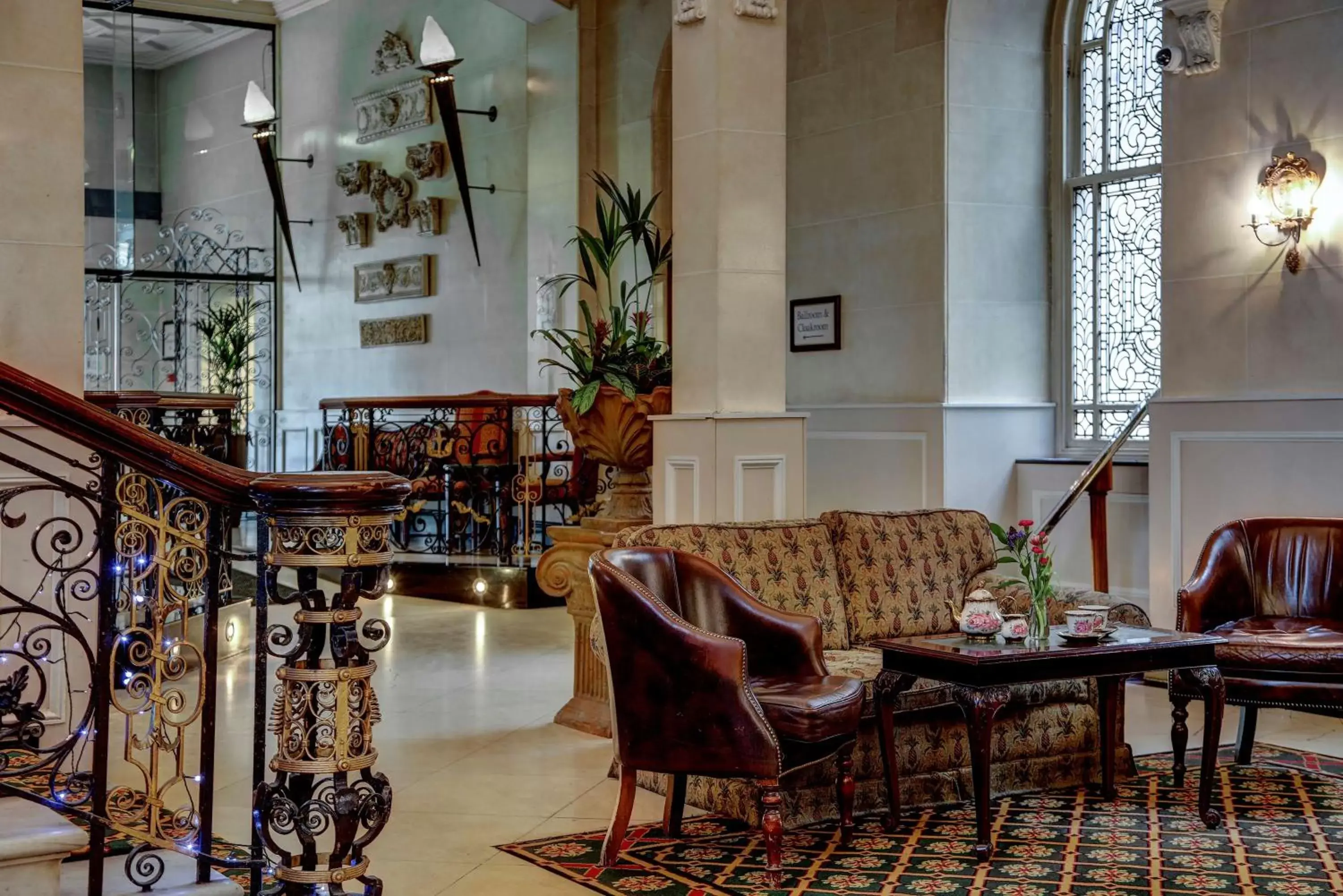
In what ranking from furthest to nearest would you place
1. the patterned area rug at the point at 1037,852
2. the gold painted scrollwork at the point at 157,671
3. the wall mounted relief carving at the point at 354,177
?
the wall mounted relief carving at the point at 354,177
the patterned area rug at the point at 1037,852
the gold painted scrollwork at the point at 157,671

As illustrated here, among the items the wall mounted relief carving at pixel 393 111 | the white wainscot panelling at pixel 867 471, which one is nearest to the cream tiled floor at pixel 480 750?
the white wainscot panelling at pixel 867 471

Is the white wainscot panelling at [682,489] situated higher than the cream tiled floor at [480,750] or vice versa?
the white wainscot panelling at [682,489]

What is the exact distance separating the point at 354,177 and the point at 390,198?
0.65m

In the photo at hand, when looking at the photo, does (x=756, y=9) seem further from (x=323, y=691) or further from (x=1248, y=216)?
(x=323, y=691)

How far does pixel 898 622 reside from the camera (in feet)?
17.7

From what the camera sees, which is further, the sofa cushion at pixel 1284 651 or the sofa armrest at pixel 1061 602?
the sofa armrest at pixel 1061 602

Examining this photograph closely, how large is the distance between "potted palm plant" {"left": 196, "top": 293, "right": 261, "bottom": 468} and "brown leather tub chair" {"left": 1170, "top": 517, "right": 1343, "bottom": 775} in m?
10.7

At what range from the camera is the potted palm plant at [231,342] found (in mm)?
14641

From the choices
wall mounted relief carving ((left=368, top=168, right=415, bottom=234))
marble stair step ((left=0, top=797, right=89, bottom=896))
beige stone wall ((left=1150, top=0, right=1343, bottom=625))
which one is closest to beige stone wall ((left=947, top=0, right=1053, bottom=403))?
beige stone wall ((left=1150, top=0, right=1343, bottom=625))

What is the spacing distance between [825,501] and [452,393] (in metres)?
4.62

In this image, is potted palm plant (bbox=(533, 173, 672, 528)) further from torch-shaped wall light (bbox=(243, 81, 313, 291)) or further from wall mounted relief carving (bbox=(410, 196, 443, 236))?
torch-shaped wall light (bbox=(243, 81, 313, 291))

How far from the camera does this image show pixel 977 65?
8609 millimetres

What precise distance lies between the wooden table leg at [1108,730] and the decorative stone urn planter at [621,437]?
6.86 ft

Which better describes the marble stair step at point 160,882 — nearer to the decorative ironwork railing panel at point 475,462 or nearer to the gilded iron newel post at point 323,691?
the gilded iron newel post at point 323,691
